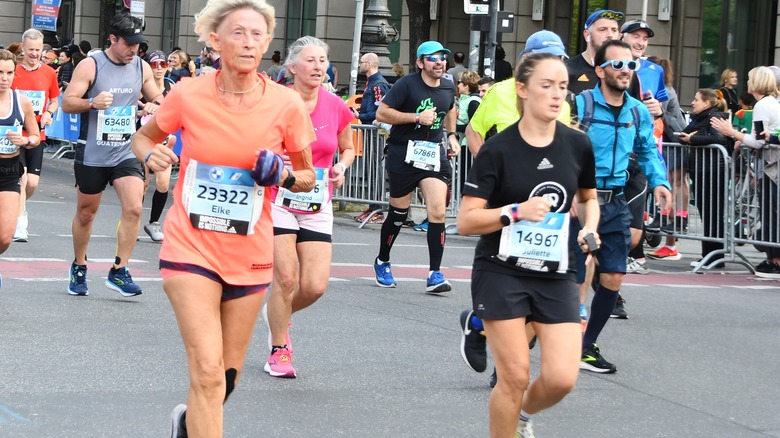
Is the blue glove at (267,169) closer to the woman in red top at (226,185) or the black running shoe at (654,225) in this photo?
the woman in red top at (226,185)

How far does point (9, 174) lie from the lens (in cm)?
977

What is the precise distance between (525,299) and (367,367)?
8.41 feet

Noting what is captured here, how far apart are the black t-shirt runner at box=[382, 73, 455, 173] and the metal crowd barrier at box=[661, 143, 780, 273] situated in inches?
154

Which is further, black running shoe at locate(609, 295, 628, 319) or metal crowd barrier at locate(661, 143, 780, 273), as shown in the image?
metal crowd barrier at locate(661, 143, 780, 273)

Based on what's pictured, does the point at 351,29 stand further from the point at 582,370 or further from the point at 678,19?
the point at 582,370

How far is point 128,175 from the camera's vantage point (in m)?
9.88

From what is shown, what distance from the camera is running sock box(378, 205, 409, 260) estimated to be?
11.5 metres

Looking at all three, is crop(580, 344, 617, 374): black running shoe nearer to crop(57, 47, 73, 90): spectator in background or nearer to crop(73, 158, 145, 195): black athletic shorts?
crop(73, 158, 145, 195): black athletic shorts

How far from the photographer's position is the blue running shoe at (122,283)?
33.0 ft

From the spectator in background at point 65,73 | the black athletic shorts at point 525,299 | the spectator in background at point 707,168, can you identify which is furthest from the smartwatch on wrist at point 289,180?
the spectator in background at point 65,73

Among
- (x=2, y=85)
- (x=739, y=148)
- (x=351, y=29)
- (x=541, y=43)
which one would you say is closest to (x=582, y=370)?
(x=541, y=43)

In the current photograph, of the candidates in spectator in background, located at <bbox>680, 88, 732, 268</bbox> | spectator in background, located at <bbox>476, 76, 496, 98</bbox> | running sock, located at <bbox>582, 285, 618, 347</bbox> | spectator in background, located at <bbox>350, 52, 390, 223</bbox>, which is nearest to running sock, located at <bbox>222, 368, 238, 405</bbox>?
running sock, located at <bbox>582, 285, 618, 347</bbox>

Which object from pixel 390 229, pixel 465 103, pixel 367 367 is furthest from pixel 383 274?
pixel 465 103

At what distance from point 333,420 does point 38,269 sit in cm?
580
